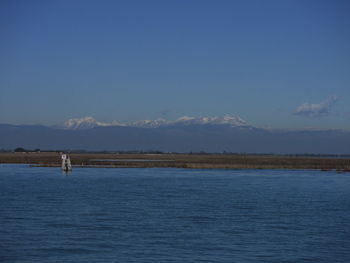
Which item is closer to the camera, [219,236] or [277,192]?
[219,236]

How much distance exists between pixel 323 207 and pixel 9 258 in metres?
23.5

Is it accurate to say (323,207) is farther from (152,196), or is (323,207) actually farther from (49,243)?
(49,243)

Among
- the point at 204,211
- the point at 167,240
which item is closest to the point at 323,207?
the point at 204,211

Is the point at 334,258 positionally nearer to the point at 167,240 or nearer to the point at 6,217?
the point at 167,240

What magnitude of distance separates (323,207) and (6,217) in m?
19.7

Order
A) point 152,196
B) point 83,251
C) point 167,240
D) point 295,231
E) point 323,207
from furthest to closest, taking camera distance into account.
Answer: point 152,196, point 323,207, point 295,231, point 167,240, point 83,251

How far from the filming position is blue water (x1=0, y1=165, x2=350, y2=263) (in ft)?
72.2

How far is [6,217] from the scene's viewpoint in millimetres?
30766

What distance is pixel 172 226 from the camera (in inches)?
1121

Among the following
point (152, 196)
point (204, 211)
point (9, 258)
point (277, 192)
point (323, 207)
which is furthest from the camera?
point (277, 192)

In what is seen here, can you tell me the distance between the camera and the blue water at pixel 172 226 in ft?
72.2

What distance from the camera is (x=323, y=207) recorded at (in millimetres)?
38562

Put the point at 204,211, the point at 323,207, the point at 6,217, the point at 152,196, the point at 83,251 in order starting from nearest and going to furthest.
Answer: the point at 83,251 < the point at 6,217 < the point at 204,211 < the point at 323,207 < the point at 152,196

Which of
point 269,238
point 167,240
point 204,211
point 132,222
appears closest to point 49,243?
point 167,240
